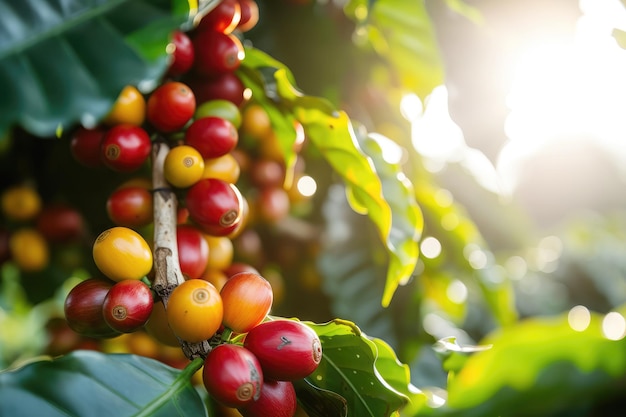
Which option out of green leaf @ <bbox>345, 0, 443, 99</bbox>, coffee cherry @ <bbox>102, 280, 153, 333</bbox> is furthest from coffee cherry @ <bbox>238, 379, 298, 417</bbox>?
green leaf @ <bbox>345, 0, 443, 99</bbox>

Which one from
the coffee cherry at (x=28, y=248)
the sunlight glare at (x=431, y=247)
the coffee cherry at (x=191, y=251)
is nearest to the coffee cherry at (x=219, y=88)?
the coffee cherry at (x=191, y=251)

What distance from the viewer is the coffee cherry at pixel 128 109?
0.77 metres

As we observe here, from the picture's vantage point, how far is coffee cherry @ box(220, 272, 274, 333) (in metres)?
0.66

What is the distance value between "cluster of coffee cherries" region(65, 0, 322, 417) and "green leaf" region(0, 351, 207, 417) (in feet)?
0.13

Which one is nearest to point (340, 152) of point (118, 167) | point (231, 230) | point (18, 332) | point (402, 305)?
point (231, 230)

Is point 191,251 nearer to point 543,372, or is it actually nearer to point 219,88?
point 219,88

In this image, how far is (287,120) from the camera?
2.99 feet

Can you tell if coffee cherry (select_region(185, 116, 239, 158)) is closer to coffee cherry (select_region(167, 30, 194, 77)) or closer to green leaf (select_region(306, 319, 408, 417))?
coffee cherry (select_region(167, 30, 194, 77))

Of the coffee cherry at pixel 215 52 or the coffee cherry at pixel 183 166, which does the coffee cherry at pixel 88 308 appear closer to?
the coffee cherry at pixel 183 166

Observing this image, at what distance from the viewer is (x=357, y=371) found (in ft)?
2.29

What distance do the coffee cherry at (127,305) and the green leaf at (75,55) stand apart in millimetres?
196

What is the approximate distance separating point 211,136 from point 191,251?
0.15 metres

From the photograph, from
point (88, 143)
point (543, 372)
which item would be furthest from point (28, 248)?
point (543, 372)

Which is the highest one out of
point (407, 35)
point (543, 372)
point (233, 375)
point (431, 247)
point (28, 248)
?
point (543, 372)
